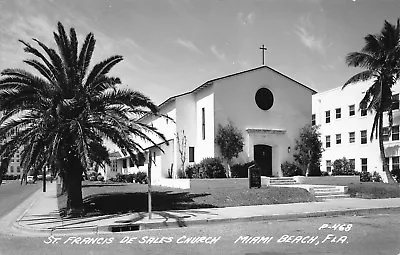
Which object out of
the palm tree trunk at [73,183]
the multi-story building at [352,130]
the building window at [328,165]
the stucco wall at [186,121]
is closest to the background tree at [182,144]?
the stucco wall at [186,121]

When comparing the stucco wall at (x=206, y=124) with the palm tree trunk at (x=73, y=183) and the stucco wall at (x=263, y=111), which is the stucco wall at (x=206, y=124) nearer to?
the stucco wall at (x=263, y=111)

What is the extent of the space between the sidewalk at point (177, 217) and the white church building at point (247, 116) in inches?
418

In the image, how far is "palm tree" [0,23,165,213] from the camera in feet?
46.4

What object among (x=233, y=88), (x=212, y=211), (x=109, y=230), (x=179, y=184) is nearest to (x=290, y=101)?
(x=233, y=88)

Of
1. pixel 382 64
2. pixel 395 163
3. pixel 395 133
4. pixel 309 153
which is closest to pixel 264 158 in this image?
pixel 309 153

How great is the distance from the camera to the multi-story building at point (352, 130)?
34781 millimetres

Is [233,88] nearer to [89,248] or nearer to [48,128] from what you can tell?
[48,128]

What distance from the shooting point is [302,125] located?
28.8 meters

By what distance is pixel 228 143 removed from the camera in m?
25.6

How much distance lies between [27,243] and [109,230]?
2.26 meters

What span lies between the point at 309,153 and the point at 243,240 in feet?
60.4

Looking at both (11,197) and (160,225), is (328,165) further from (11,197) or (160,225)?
(160,225)

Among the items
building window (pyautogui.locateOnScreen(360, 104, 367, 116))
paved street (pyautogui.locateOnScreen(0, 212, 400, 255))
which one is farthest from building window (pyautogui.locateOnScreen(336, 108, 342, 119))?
paved street (pyautogui.locateOnScreen(0, 212, 400, 255))

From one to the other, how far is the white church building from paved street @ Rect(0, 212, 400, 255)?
14.3 meters
